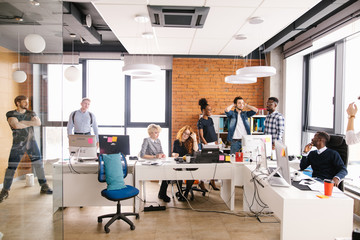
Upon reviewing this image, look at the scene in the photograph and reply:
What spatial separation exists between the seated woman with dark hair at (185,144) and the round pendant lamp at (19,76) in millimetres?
2575

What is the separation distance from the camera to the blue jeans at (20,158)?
7.43 feet

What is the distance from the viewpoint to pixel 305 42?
5.21m

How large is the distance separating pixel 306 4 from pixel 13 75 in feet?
10.8

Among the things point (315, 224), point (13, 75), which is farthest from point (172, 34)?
point (315, 224)

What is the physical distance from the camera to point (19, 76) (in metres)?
2.27

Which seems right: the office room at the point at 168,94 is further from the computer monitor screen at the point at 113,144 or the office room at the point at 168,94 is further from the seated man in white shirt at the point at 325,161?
the seated man in white shirt at the point at 325,161

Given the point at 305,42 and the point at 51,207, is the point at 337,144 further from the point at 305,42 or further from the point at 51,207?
the point at 51,207

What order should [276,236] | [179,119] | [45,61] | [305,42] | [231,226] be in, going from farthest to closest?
[179,119] → [305,42] → [231,226] → [276,236] → [45,61]

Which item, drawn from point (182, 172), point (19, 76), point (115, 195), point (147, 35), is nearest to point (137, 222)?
point (115, 195)

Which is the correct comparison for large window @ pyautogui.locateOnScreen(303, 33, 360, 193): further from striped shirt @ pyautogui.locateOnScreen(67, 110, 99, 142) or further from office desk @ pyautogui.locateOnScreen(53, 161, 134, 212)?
striped shirt @ pyautogui.locateOnScreen(67, 110, 99, 142)

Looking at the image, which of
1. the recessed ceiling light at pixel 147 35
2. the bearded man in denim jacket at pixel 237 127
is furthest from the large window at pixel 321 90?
the recessed ceiling light at pixel 147 35

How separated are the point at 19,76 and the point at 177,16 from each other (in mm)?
2088

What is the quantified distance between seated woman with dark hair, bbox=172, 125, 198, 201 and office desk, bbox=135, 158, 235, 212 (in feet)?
1.32

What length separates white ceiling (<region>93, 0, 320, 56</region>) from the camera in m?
3.26
